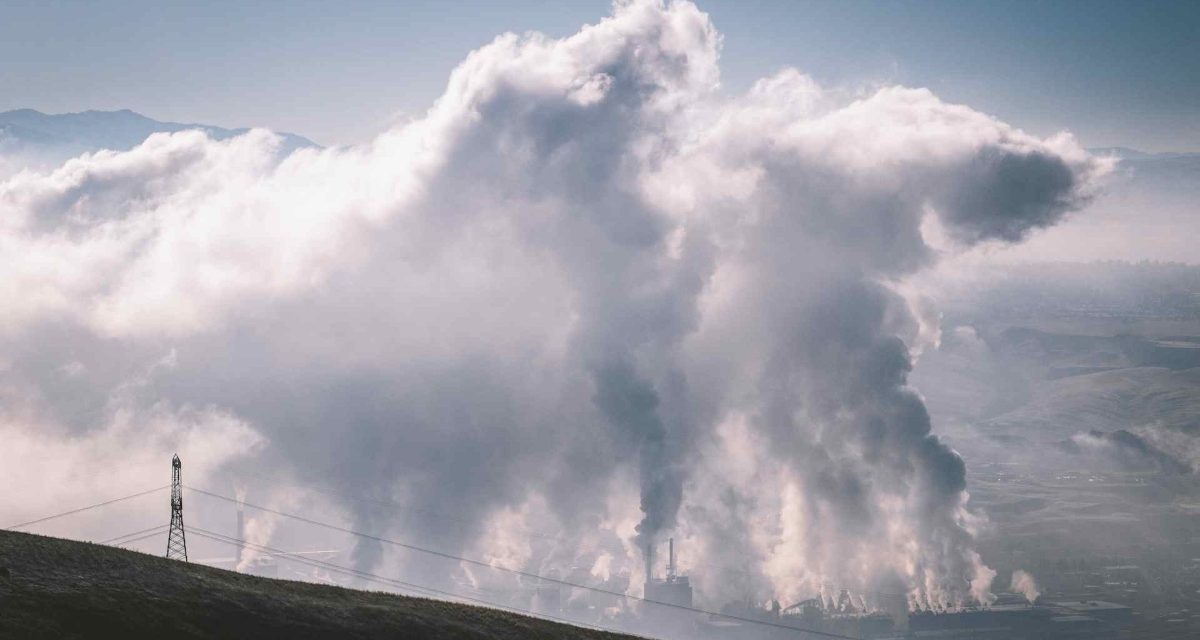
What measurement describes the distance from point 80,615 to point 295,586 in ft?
103

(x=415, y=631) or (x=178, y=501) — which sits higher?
(x=178, y=501)

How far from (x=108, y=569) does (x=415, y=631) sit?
95.7 ft

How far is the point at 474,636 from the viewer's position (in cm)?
11869

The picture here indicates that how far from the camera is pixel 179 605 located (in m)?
102

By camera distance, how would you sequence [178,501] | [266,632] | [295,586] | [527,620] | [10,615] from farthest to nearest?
[178,501] < [527,620] < [295,586] < [266,632] < [10,615]

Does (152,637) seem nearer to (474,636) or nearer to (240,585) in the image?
(240,585)

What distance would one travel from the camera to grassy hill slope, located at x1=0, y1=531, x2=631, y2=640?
93.4 meters

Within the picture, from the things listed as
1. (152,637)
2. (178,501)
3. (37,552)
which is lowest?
(152,637)

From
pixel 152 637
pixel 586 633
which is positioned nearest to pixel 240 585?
pixel 152 637

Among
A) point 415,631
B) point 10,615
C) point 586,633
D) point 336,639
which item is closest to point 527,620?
point 586,633

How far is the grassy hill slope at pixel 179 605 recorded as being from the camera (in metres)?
93.4

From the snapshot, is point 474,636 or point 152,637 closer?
point 152,637

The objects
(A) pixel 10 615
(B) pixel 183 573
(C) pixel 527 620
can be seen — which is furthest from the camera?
(C) pixel 527 620

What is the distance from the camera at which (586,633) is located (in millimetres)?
134000
